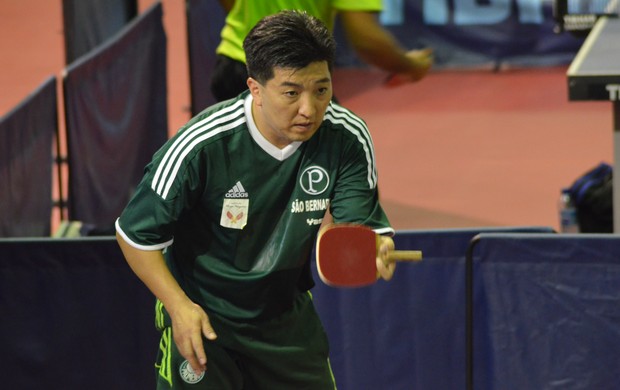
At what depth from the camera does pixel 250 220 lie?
3408 mm

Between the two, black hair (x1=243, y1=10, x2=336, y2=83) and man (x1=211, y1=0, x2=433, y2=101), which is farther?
man (x1=211, y1=0, x2=433, y2=101)

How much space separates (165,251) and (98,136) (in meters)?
3.55

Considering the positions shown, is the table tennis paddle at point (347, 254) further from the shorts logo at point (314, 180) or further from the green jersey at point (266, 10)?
the green jersey at point (266, 10)

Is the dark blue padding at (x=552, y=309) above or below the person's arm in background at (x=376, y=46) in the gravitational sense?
below

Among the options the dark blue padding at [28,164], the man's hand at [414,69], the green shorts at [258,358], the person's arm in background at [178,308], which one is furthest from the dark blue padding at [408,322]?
the dark blue padding at [28,164]

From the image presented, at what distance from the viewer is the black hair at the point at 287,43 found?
3156mm

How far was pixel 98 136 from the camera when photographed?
6.99 metres

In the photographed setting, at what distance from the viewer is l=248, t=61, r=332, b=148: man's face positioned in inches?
124

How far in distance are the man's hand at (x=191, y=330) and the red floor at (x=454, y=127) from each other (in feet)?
16.8

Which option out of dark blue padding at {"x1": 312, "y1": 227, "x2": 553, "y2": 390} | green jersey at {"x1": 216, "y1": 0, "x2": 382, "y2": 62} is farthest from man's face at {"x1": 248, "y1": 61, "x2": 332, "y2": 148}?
green jersey at {"x1": 216, "y1": 0, "x2": 382, "y2": 62}

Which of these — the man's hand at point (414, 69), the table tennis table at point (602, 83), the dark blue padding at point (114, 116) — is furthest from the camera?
the dark blue padding at point (114, 116)

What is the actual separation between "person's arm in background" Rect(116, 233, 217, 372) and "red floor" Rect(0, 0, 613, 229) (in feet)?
16.7

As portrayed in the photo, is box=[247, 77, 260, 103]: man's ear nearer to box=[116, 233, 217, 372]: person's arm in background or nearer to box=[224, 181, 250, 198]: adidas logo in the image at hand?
box=[224, 181, 250, 198]: adidas logo

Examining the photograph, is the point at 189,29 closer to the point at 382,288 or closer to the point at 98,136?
the point at 98,136
